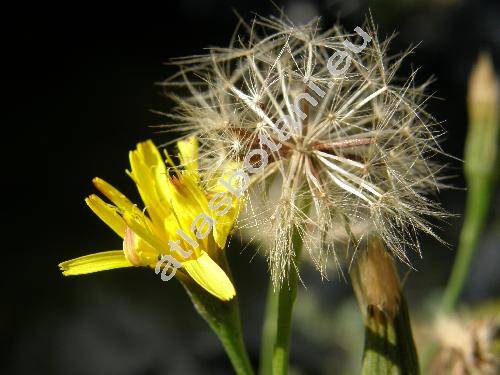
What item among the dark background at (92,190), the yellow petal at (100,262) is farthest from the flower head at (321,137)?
the dark background at (92,190)

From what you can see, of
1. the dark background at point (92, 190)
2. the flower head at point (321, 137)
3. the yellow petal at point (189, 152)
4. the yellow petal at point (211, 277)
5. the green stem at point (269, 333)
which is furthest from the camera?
the dark background at point (92, 190)

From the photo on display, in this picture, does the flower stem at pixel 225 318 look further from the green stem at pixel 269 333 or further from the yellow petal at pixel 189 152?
the green stem at pixel 269 333

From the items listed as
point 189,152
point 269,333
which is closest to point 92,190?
point 269,333

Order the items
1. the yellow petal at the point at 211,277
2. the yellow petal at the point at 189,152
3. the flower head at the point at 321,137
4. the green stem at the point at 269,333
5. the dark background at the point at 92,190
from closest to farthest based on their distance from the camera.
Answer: the yellow petal at the point at 211,277, the flower head at the point at 321,137, the yellow petal at the point at 189,152, the green stem at the point at 269,333, the dark background at the point at 92,190

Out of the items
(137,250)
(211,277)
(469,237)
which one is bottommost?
(469,237)

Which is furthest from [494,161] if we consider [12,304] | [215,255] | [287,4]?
[12,304]

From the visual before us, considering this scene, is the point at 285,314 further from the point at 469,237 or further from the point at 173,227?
the point at 469,237

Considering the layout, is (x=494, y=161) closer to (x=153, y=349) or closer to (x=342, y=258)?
(x=342, y=258)
